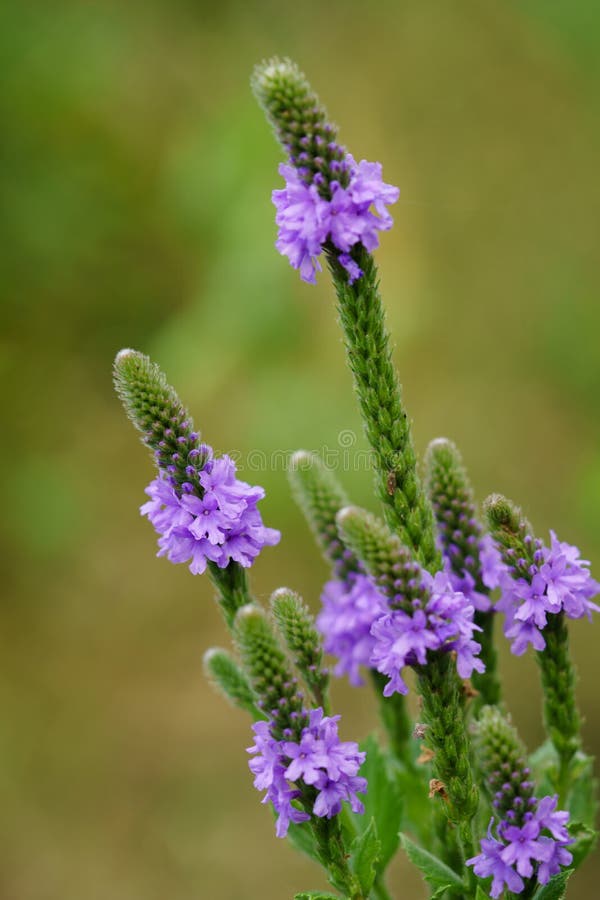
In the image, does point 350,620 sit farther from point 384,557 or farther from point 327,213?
point 327,213

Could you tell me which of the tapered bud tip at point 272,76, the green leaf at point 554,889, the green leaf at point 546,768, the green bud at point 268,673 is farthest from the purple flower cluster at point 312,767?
the tapered bud tip at point 272,76

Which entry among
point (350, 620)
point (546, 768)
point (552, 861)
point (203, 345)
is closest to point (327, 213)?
point (350, 620)

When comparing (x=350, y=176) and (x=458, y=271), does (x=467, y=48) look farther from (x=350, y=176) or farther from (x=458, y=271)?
(x=350, y=176)

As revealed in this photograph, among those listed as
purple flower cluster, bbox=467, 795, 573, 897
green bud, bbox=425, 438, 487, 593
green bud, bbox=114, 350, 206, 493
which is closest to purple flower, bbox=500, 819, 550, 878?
purple flower cluster, bbox=467, 795, 573, 897

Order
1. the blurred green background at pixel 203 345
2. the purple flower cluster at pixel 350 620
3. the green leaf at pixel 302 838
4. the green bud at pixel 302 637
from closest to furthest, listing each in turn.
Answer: the green bud at pixel 302 637
the green leaf at pixel 302 838
the purple flower cluster at pixel 350 620
the blurred green background at pixel 203 345

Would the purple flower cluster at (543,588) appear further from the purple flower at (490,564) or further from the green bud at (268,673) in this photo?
the green bud at (268,673)

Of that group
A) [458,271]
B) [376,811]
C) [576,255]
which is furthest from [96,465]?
[376,811]
